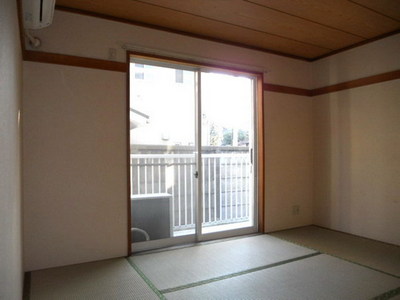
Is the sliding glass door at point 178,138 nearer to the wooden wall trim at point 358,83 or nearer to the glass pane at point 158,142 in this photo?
the glass pane at point 158,142

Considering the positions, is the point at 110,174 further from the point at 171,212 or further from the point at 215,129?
the point at 215,129

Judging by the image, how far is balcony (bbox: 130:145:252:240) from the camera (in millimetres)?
3229

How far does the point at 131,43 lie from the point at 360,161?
9.74 feet

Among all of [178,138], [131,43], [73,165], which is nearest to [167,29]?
[131,43]

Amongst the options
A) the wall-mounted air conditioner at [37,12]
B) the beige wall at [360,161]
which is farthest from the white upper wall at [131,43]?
the beige wall at [360,161]

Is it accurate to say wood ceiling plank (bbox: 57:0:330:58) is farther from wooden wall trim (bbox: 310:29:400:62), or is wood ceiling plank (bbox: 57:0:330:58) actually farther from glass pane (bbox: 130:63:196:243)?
glass pane (bbox: 130:63:196:243)

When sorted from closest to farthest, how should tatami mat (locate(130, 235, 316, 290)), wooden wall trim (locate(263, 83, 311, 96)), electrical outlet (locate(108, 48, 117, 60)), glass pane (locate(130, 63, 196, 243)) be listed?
1. tatami mat (locate(130, 235, 316, 290))
2. electrical outlet (locate(108, 48, 117, 60))
3. glass pane (locate(130, 63, 196, 243))
4. wooden wall trim (locate(263, 83, 311, 96))

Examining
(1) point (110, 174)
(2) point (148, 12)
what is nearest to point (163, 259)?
(1) point (110, 174)

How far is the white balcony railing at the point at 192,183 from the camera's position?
10.7 feet

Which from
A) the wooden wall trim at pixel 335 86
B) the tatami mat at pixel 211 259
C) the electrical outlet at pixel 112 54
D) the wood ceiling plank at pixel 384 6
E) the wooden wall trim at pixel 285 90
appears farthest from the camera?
the wooden wall trim at pixel 285 90

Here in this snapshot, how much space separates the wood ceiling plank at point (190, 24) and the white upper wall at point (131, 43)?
3.6 inches

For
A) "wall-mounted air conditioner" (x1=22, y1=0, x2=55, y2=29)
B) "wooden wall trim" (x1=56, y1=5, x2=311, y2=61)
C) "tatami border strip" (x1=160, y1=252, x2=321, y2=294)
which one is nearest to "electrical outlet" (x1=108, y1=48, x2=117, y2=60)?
"wooden wall trim" (x1=56, y1=5, x2=311, y2=61)

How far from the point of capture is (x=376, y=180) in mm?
3301

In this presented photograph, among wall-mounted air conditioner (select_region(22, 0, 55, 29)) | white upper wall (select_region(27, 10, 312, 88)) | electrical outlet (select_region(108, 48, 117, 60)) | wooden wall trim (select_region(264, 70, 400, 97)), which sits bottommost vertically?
wooden wall trim (select_region(264, 70, 400, 97))
